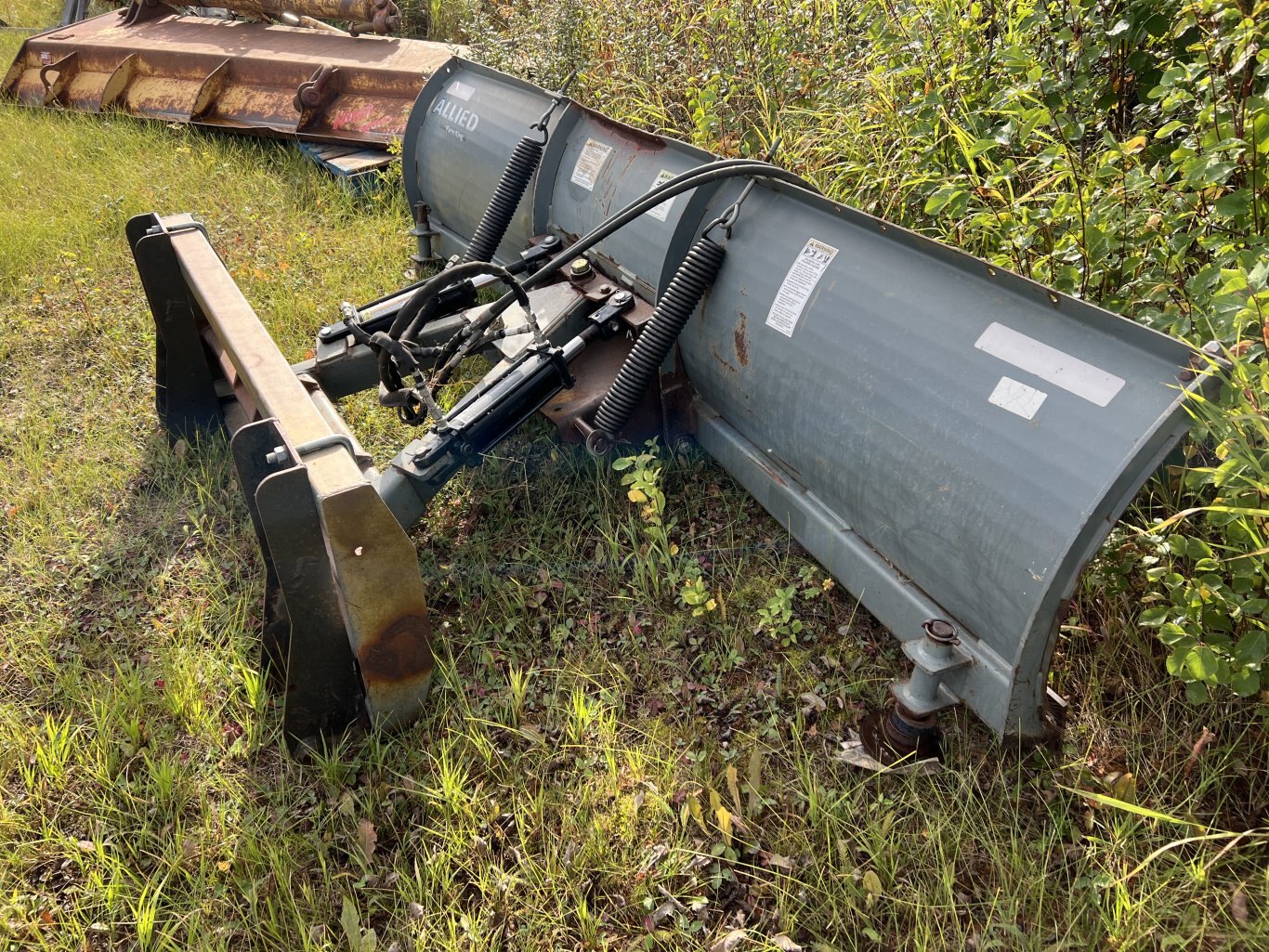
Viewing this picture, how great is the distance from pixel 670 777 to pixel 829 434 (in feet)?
2.94

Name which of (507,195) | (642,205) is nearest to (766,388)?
(642,205)

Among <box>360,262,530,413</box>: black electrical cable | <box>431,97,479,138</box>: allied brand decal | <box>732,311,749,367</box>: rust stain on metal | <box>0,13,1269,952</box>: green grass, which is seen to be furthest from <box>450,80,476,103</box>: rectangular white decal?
<box>732,311,749,367</box>: rust stain on metal

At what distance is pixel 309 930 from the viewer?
182cm

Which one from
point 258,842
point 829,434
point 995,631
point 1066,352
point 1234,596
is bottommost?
point 258,842

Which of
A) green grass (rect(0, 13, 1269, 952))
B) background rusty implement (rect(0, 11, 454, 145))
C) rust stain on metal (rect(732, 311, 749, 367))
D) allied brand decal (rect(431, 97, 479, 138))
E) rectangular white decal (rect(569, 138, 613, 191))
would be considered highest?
rectangular white decal (rect(569, 138, 613, 191))

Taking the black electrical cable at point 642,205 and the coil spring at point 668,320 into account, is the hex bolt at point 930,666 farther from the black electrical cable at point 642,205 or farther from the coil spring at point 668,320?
the black electrical cable at point 642,205

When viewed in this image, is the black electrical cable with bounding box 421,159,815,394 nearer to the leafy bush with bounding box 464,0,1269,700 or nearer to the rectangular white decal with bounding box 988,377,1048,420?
the leafy bush with bounding box 464,0,1269,700

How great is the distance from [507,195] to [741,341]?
51.6 inches

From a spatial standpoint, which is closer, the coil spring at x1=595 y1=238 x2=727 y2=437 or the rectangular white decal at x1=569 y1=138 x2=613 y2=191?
the coil spring at x1=595 y1=238 x2=727 y2=437

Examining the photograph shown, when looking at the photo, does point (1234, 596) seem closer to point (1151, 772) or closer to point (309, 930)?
point (1151, 772)

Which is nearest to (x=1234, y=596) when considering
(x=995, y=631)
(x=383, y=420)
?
(x=995, y=631)

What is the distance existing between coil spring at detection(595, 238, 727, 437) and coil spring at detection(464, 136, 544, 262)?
1.01 m

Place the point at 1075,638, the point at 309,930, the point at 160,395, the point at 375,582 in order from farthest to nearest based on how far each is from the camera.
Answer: the point at 160,395, the point at 1075,638, the point at 375,582, the point at 309,930

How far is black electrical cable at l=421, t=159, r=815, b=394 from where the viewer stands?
96.9 inches
